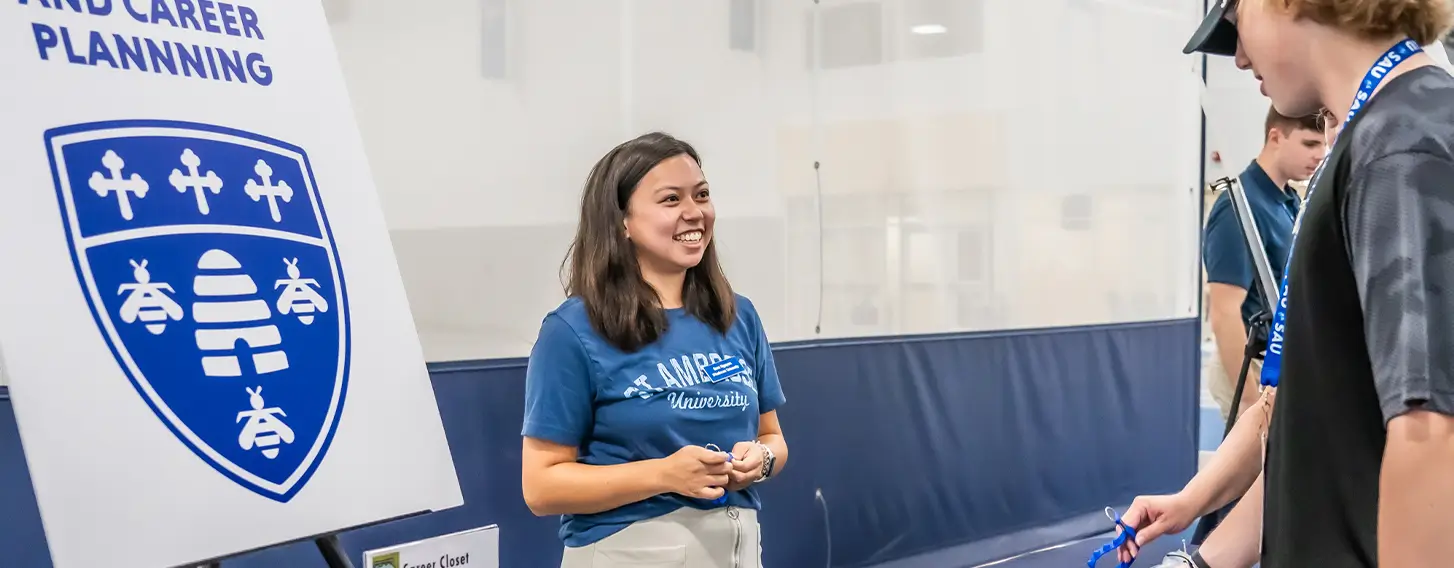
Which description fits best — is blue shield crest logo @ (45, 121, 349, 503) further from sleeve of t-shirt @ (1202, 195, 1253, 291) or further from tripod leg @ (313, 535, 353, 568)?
sleeve of t-shirt @ (1202, 195, 1253, 291)

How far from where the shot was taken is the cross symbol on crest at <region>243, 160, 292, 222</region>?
4.82 ft

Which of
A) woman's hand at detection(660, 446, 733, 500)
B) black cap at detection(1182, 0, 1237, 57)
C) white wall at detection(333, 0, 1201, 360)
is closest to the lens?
black cap at detection(1182, 0, 1237, 57)

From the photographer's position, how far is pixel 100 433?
1.25 meters

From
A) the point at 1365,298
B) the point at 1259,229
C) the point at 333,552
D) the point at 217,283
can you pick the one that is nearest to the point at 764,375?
the point at 333,552

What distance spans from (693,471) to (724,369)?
21 cm

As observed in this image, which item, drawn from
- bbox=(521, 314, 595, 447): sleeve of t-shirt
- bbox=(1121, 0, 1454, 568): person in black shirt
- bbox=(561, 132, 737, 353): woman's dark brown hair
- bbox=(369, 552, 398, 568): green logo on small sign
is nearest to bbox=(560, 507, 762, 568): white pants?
bbox=(521, 314, 595, 447): sleeve of t-shirt

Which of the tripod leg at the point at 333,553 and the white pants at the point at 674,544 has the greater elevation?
the tripod leg at the point at 333,553

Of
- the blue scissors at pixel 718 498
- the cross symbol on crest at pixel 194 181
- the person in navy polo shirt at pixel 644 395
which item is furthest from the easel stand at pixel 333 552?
the blue scissors at pixel 718 498

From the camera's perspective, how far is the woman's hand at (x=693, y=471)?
1.69m

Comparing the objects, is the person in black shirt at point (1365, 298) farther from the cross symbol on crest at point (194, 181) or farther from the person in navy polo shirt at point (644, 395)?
the cross symbol on crest at point (194, 181)

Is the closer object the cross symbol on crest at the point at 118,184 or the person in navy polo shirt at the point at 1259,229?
the cross symbol on crest at the point at 118,184

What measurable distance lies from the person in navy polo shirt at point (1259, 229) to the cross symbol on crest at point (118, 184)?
87.3 inches

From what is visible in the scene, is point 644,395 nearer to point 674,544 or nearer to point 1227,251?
point 674,544

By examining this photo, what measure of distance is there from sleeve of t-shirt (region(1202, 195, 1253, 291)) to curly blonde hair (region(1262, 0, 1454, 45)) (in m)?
1.83
